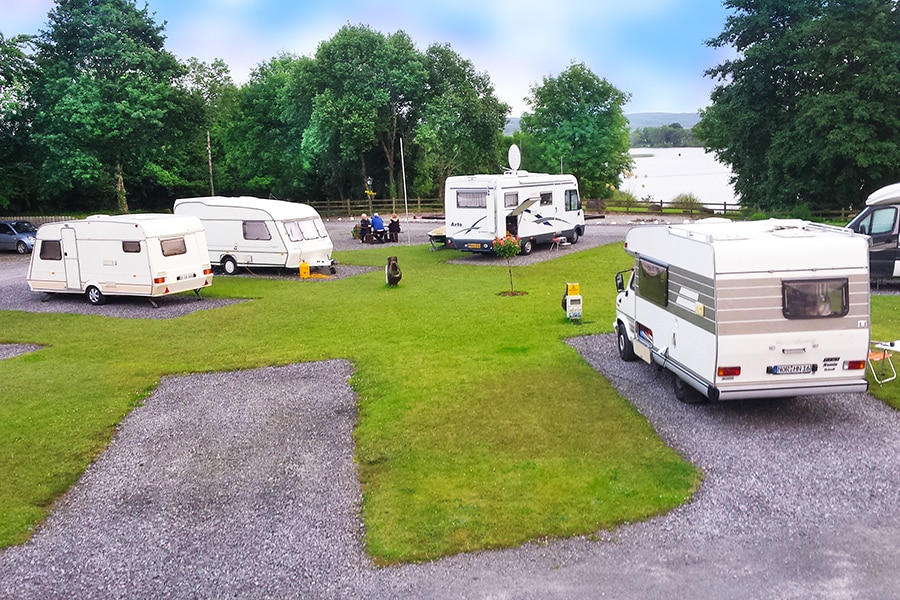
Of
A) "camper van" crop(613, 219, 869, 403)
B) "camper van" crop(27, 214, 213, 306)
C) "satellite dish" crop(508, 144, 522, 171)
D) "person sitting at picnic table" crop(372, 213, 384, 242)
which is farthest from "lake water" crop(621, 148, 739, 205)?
"camper van" crop(613, 219, 869, 403)

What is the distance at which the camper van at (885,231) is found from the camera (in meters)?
17.8

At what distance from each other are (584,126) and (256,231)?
3169 centimetres

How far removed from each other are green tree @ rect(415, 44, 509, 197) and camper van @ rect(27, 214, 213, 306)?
26.0 metres

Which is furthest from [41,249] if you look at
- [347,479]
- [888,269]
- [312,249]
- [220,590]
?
[888,269]

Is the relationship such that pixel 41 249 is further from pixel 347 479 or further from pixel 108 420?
pixel 347 479

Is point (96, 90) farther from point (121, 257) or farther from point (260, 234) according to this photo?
point (121, 257)

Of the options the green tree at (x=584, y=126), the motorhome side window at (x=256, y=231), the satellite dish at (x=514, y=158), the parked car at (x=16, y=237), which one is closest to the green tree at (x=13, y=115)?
the parked car at (x=16, y=237)

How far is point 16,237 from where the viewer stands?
106 feet

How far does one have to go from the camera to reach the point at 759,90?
3484cm

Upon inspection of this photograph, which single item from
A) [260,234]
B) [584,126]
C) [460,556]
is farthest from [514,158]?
[584,126]

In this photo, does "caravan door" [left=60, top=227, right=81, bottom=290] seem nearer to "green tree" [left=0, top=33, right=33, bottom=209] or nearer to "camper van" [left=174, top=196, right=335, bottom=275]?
"camper van" [left=174, top=196, right=335, bottom=275]

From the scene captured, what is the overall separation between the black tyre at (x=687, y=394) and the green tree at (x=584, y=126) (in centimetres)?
4067

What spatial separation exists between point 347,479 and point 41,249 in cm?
1587

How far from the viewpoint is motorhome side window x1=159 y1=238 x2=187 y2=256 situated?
19.6 meters
